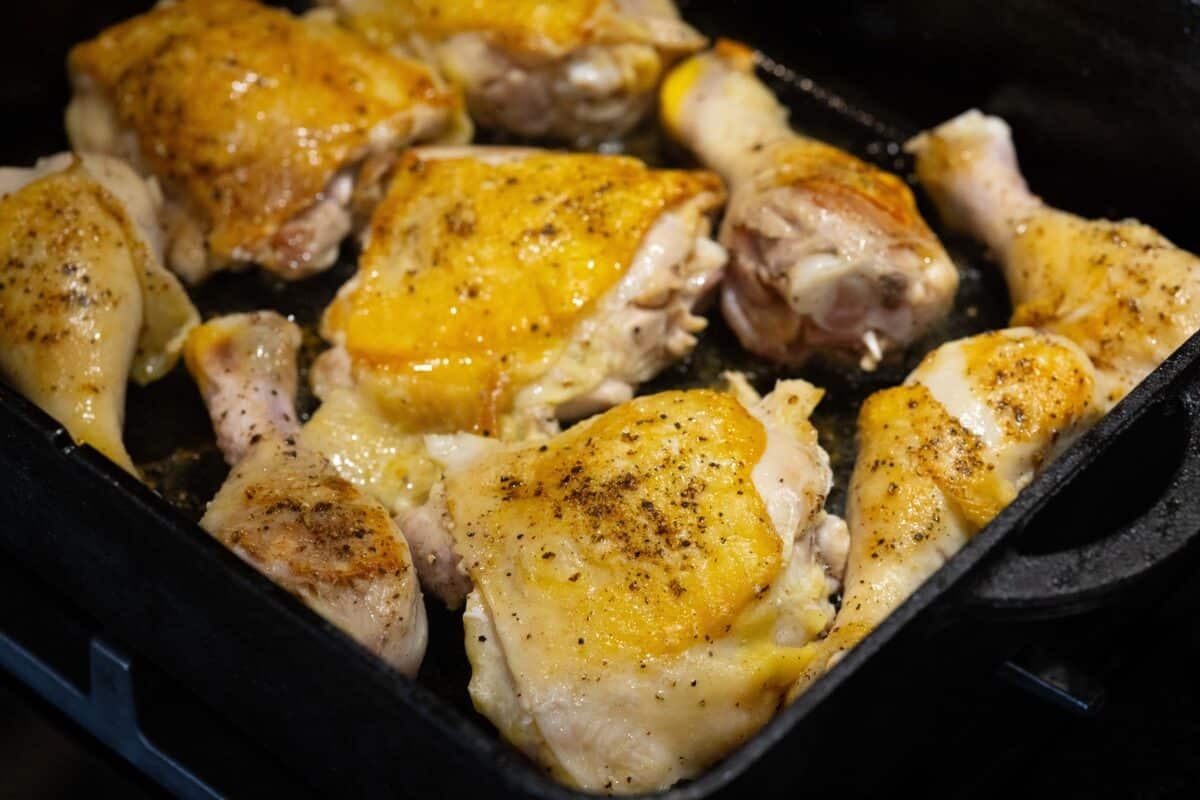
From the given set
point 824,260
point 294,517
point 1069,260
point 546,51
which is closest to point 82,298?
point 294,517

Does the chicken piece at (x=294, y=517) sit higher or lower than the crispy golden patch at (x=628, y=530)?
lower

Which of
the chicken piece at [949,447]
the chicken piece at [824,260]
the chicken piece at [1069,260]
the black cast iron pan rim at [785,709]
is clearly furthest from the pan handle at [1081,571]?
the chicken piece at [824,260]

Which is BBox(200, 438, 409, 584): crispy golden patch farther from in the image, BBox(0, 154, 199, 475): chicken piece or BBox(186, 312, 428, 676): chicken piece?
BBox(0, 154, 199, 475): chicken piece

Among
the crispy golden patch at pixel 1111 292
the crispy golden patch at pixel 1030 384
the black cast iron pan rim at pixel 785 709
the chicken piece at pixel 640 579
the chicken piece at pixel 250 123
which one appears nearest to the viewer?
the black cast iron pan rim at pixel 785 709

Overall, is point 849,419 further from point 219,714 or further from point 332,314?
point 219,714

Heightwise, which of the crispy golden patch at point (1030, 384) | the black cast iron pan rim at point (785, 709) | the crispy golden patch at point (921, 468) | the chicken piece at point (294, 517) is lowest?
the chicken piece at point (294, 517)

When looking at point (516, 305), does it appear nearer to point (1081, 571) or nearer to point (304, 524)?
point (304, 524)

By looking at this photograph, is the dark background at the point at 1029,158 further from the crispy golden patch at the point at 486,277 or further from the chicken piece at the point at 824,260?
the crispy golden patch at the point at 486,277
